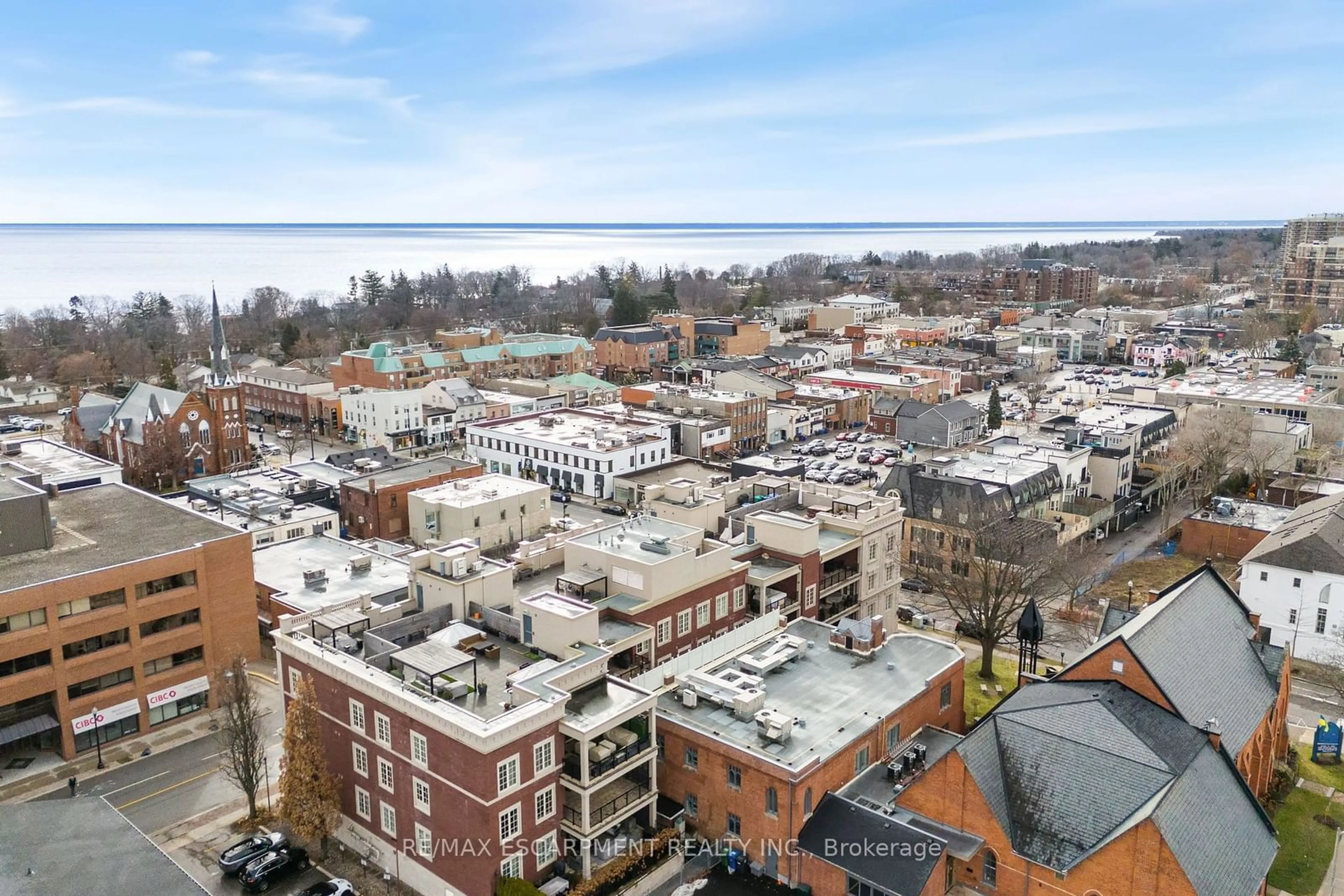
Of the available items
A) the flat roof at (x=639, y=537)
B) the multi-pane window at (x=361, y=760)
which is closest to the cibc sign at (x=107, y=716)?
the multi-pane window at (x=361, y=760)

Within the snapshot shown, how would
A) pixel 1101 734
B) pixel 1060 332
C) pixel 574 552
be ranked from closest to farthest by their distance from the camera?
pixel 1101 734 < pixel 574 552 < pixel 1060 332

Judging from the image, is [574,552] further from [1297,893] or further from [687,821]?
[1297,893]

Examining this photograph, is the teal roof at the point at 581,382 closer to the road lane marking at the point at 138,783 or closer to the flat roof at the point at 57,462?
the flat roof at the point at 57,462

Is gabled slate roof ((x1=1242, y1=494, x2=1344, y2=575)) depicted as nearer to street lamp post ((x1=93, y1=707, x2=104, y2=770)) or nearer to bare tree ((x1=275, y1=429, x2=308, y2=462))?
street lamp post ((x1=93, y1=707, x2=104, y2=770))

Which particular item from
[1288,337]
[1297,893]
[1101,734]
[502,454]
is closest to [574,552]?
[1101,734]

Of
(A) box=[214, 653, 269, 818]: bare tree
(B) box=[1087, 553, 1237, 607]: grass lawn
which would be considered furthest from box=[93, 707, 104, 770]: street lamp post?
(B) box=[1087, 553, 1237, 607]: grass lawn

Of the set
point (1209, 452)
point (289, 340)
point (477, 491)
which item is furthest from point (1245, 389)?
point (289, 340)
